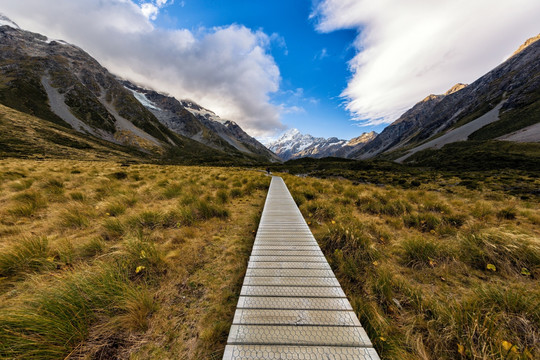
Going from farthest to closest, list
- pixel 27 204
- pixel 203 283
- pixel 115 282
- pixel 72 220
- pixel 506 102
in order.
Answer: pixel 506 102
pixel 27 204
pixel 72 220
pixel 203 283
pixel 115 282

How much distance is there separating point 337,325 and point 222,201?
766 cm

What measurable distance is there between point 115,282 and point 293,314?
280 cm

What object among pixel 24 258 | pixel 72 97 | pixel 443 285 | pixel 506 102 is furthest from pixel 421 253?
pixel 72 97

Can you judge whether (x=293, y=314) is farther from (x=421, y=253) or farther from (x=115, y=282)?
(x=421, y=253)

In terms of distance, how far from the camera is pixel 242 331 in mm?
2262

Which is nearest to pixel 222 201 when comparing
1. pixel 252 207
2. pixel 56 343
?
pixel 252 207

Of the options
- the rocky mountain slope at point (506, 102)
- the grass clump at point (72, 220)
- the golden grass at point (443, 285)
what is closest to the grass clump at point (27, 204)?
the grass clump at point (72, 220)

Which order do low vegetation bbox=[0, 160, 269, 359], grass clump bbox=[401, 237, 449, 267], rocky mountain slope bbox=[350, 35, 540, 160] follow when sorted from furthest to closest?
rocky mountain slope bbox=[350, 35, 540, 160], grass clump bbox=[401, 237, 449, 267], low vegetation bbox=[0, 160, 269, 359]

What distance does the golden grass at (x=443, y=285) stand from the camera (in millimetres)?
2295

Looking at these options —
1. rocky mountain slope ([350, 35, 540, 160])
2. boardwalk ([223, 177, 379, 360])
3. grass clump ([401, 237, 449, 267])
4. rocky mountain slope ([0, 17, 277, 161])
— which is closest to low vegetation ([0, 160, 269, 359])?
boardwalk ([223, 177, 379, 360])

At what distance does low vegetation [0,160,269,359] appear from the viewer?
2.17 meters

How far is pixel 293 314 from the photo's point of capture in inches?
99.7

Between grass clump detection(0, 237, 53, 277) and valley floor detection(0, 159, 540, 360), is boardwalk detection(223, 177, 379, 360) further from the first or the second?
grass clump detection(0, 237, 53, 277)

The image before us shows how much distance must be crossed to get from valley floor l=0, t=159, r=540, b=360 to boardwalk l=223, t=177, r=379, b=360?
453 mm
